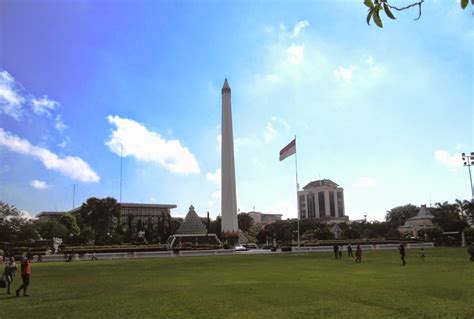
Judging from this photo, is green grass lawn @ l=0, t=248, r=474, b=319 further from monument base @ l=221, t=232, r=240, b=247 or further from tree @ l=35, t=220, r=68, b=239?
tree @ l=35, t=220, r=68, b=239

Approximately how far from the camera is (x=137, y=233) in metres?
94.1

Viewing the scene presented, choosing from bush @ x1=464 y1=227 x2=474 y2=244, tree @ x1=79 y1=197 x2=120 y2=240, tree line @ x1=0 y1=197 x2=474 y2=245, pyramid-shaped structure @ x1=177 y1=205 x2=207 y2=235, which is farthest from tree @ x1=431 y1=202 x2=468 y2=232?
tree @ x1=79 y1=197 x2=120 y2=240

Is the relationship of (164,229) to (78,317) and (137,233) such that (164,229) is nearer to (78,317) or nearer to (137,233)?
(137,233)

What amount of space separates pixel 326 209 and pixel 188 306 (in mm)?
167601

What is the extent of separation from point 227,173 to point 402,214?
71.1 meters

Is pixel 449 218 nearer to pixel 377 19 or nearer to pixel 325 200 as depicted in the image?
pixel 377 19

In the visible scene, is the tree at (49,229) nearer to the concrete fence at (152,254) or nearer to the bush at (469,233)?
the concrete fence at (152,254)

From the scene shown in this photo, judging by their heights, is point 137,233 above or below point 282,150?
below

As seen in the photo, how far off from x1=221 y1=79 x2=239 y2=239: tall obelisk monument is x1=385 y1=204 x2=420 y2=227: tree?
210 ft

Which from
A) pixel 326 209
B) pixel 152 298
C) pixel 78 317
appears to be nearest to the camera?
pixel 78 317

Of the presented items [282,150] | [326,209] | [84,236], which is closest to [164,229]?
[84,236]

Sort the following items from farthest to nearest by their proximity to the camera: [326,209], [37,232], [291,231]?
[326,209], [291,231], [37,232]

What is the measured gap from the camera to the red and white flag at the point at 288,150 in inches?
2159

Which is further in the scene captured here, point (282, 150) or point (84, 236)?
point (84, 236)
